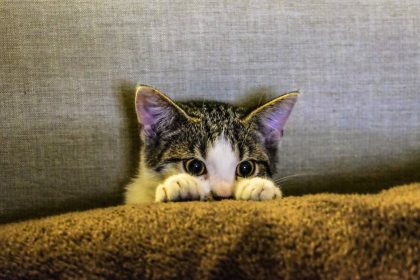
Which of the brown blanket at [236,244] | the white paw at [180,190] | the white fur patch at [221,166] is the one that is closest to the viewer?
the brown blanket at [236,244]

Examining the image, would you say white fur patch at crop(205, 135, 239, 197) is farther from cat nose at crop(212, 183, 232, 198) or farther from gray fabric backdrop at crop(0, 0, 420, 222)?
gray fabric backdrop at crop(0, 0, 420, 222)

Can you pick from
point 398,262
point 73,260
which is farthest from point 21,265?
point 398,262

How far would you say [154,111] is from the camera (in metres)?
1.25

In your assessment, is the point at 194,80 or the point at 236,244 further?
the point at 194,80

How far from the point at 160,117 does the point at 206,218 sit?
1.31 feet

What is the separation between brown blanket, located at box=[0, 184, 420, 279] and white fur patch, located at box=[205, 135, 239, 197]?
0.78 ft

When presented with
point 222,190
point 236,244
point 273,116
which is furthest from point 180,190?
point 273,116

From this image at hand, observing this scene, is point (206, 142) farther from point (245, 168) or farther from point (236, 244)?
point (236, 244)

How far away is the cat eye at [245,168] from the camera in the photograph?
1.24 metres


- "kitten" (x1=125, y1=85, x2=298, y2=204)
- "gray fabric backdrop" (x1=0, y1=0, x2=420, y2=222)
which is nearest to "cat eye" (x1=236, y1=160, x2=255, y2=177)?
"kitten" (x1=125, y1=85, x2=298, y2=204)

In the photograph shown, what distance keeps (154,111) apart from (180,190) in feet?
0.83

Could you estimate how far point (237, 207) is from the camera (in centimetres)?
95

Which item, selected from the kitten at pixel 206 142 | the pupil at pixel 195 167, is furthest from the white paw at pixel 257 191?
the pupil at pixel 195 167

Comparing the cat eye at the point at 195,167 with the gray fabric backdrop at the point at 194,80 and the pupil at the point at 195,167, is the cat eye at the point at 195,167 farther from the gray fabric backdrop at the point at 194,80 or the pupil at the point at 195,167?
the gray fabric backdrop at the point at 194,80
